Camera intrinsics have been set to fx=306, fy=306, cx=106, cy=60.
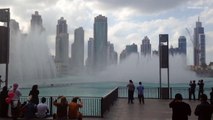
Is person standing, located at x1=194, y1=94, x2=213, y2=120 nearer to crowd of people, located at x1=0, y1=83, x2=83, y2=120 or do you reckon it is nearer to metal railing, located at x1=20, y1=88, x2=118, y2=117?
crowd of people, located at x1=0, y1=83, x2=83, y2=120

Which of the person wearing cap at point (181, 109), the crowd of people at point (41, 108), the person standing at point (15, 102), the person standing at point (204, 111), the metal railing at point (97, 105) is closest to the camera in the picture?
the person standing at point (204, 111)

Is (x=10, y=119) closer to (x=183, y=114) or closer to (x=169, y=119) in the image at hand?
(x=169, y=119)

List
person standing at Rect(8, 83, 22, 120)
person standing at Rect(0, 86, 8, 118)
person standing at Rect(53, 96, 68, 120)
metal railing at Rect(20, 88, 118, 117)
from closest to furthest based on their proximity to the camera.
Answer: person standing at Rect(53, 96, 68, 120)
person standing at Rect(8, 83, 22, 120)
person standing at Rect(0, 86, 8, 118)
metal railing at Rect(20, 88, 118, 117)

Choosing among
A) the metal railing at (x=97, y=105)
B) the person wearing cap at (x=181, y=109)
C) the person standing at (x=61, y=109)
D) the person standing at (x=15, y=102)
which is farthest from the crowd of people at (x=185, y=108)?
the person standing at (x=15, y=102)

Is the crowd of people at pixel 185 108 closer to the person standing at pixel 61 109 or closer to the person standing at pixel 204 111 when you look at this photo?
the person standing at pixel 204 111

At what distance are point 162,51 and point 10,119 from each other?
15.5 meters

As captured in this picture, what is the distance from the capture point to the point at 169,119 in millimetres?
15234

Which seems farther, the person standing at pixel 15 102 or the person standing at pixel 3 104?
the person standing at pixel 3 104

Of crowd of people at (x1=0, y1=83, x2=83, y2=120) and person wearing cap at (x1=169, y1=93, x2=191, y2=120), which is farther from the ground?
person wearing cap at (x1=169, y1=93, x2=191, y2=120)

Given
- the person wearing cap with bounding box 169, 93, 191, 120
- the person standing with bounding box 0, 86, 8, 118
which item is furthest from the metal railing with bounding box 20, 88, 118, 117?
the person wearing cap with bounding box 169, 93, 191, 120

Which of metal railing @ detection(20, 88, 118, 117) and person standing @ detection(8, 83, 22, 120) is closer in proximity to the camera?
person standing @ detection(8, 83, 22, 120)

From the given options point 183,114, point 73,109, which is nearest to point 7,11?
point 73,109

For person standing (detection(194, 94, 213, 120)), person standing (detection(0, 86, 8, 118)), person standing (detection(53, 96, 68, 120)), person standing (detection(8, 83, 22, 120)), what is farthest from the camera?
person standing (detection(0, 86, 8, 118))

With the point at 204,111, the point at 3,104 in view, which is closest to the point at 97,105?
the point at 3,104
